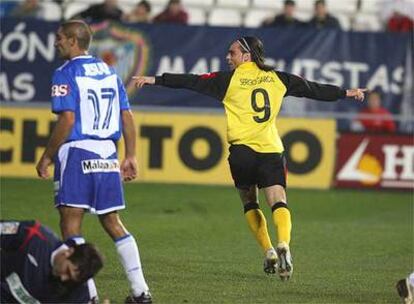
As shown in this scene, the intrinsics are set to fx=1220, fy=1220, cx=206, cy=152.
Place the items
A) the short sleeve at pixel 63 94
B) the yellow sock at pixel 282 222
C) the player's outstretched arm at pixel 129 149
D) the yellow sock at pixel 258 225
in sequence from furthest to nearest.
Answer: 1. the yellow sock at pixel 258 225
2. the yellow sock at pixel 282 222
3. the player's outstretched arm at pixel 129 149
4. the short sleeve at pixel 63 94

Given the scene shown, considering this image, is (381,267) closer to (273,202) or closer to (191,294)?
(273,202)

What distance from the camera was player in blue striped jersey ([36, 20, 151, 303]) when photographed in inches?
345

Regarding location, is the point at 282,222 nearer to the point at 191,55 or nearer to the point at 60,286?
the point at 60,286

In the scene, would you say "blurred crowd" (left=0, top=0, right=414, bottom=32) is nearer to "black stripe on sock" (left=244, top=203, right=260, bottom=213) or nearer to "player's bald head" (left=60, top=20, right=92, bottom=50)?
"black stripe on sock" (left=244, top=203, right=260, bottom=213)

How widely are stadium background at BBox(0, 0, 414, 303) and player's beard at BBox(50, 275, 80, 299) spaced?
217 inches

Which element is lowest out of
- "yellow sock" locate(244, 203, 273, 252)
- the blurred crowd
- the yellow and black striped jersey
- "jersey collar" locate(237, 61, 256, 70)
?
"yellow sock" locate(244, 203, 273, 252)

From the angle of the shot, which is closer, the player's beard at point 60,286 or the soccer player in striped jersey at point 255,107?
the player's beard at point 60,286

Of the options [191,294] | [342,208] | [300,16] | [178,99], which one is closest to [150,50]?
[178,99]

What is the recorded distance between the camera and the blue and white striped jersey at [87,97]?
344 inches

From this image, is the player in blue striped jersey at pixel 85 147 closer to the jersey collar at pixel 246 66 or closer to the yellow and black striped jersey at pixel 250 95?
the yellow and black striped jersey at pixel 250 95

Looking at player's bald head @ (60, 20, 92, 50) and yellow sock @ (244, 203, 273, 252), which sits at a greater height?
player's bald head @ (60, 20, 92, 50)

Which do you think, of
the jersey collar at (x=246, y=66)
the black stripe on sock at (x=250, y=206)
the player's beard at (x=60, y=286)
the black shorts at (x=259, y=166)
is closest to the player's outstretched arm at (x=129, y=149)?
the player's beard at (x=60, y=286)

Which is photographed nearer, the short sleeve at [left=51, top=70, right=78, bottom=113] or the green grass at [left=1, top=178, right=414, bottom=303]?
the short sleeve at [left=51, top=70, right=78, bottom=113]

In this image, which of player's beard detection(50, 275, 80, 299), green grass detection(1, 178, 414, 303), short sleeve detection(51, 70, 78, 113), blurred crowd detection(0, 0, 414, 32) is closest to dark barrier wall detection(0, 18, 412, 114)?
blurred crowd detection(0, 0, 414, 32)
